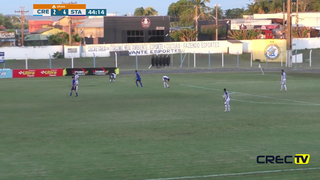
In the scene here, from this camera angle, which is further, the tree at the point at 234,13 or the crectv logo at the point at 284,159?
the tree at the point at 234,13

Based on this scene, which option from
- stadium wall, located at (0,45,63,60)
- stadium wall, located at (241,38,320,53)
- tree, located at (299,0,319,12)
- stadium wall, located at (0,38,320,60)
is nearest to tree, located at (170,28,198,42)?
stadium wall, located at (0,38,320,60)

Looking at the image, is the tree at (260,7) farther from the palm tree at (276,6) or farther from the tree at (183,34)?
the tree at (183,34)

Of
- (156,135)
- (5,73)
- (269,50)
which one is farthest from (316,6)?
(156,135)

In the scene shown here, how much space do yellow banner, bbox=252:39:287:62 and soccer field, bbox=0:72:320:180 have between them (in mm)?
32978

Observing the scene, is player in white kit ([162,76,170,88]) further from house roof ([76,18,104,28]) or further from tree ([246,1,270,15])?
tree ([246,1,270,15])

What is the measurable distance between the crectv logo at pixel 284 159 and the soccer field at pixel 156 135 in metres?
0.23

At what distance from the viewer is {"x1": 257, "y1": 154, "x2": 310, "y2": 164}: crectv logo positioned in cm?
1356

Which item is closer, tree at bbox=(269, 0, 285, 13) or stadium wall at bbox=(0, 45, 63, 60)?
stadium wall at bbox=(0, 45, 63, 60)

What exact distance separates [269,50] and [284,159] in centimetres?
5455

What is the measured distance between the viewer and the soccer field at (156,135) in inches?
511

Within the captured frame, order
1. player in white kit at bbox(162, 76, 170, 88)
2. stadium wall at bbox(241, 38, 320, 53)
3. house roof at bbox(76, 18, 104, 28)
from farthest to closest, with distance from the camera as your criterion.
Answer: house roof at bbox(76, 18, 104, 28)
stadium wall at bbox(241, 38, 320, 53)
player in white kit at bbox(162, 76, 170, 88)
